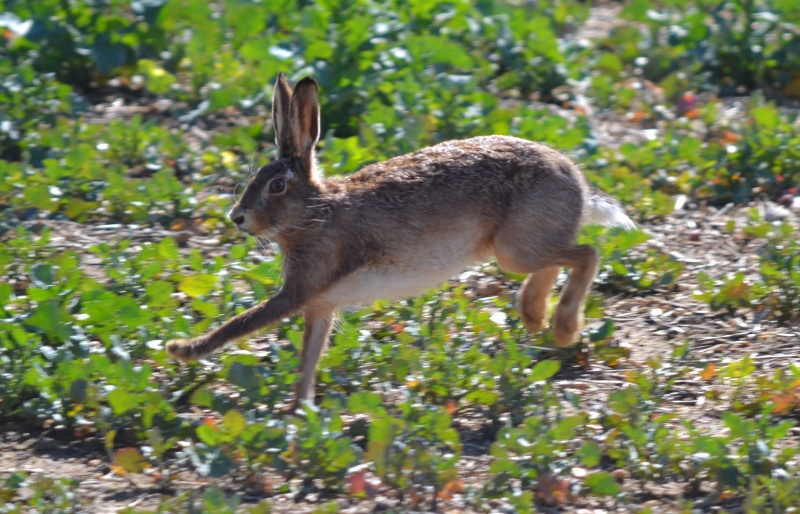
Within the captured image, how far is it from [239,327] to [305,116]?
3.19ft

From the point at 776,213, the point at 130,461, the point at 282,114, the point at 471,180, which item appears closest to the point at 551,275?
the point at 471,180

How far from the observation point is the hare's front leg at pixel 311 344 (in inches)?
198

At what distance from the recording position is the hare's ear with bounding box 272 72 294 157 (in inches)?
203

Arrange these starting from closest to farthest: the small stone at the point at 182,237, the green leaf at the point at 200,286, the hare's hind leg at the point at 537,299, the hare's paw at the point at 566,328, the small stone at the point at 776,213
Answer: the hare's paw at the point at 566,328, the hare's hind leg at the point at 537,299, the green leaf at the point at 200,286, the small stone at the point at 182,237, the small stone at the point at 776,213

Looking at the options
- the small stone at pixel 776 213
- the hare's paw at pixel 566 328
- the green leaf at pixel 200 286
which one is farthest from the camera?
the small stone at pixel 776 213

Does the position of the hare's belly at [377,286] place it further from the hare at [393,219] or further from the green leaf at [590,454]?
the green leaf at [590,454]

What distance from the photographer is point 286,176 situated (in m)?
5.18

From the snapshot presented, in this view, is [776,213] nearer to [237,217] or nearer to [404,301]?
[404,301]

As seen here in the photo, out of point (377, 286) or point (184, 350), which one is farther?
point (377, 286)

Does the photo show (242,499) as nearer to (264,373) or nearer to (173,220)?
(264,373)

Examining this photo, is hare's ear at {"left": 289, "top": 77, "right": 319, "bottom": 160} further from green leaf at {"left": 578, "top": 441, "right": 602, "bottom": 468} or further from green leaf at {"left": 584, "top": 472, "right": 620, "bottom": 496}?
green leaf at {"left": 584, "top": 472, "right": 620, "bottom": 496}

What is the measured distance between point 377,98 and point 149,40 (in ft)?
6.13

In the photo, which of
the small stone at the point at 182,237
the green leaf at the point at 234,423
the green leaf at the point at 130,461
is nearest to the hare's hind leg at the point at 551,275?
the green leaf at the point at 234,423

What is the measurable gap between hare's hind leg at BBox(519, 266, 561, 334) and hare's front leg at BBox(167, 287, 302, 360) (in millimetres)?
1146
